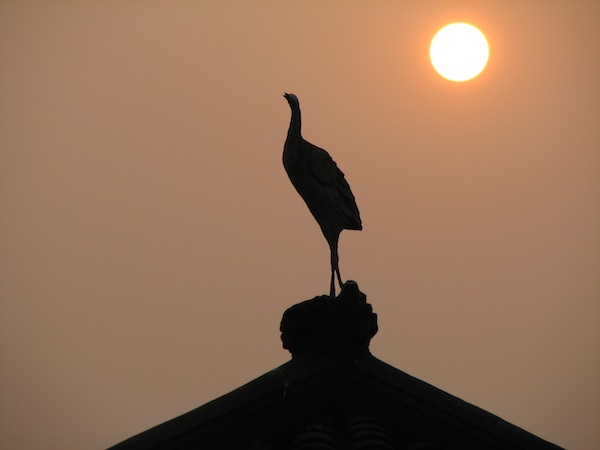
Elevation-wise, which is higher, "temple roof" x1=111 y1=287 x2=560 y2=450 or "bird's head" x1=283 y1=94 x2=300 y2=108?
"bird's head" x1=283 y1=94 x2=300 y2=108

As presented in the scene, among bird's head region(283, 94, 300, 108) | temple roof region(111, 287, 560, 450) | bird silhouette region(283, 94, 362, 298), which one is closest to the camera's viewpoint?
temple roof region(111, 287, 560, 450)

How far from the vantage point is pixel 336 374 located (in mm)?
5680

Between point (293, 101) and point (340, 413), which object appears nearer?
point (340, 413)

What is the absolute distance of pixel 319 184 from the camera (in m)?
6.82

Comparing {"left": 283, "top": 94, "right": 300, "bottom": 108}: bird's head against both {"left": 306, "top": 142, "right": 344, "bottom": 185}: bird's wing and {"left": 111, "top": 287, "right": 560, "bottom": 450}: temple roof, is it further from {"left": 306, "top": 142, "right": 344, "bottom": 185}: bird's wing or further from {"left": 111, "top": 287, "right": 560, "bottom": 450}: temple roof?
{"left": 111, "top": 287, "right": 560, "bottom": 450}: temple roof

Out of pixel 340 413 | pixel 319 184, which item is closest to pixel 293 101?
pixel 319 184

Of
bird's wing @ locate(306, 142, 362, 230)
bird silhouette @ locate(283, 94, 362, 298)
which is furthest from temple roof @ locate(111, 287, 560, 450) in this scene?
bird's wing @ locate(306, 142, 362, 230)

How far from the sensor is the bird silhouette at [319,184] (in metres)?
6.80

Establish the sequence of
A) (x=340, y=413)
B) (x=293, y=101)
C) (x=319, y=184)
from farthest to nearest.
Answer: (x=293, y=101), (x=319, y=184), (x=340, y=413)

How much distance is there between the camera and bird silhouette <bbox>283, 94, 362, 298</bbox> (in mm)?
6801

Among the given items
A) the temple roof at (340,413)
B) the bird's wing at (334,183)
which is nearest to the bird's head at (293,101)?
the bird's wing at (334,183)

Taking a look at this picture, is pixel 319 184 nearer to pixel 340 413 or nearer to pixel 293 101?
pixel 293 101

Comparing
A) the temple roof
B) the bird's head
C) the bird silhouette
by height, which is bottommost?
the temple roof

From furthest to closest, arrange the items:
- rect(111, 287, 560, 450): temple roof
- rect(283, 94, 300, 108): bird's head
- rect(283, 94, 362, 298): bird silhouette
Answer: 1. rect(283, 94, 300, 108): bird's head
2. rect(283, 94, 362, 298): bird silhouette
3. rect(111, 287, 560, 450): temple roof
